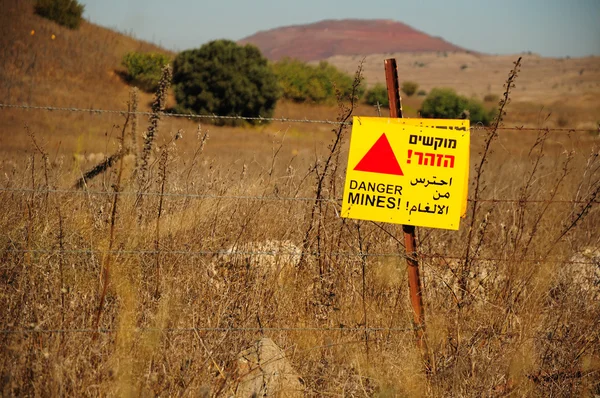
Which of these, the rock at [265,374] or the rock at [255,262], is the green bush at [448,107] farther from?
the rock at [265,374]

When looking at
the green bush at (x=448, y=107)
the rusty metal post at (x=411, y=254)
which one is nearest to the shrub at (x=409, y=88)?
the green bush at (x=448, y=107)

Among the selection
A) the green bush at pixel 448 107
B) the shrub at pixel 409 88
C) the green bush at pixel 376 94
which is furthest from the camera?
the shrub at pixel 409 88

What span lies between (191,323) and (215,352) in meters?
0.34

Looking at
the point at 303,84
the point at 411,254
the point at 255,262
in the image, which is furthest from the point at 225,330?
the point at 303,84

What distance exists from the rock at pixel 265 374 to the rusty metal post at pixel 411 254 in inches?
34.4

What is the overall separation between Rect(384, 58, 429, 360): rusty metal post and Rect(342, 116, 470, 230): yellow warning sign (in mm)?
143

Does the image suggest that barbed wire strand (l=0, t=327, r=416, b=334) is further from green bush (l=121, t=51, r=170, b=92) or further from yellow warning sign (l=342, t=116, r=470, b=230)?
green bush (l=121, t=51, r=170, b=92)

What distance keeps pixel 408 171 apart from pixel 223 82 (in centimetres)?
2638

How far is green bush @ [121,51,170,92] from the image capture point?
32.7 meters

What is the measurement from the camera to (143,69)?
32.8 m

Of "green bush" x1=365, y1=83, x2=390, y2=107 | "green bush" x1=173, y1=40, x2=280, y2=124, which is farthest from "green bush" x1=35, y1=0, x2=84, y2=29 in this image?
"green bush" x1=365, y1=83, x2=390, y2=107

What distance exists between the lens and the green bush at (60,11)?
35.3 metres

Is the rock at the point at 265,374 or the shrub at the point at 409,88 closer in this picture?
the rock at the point at 265,374

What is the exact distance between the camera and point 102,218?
501 centimetres
